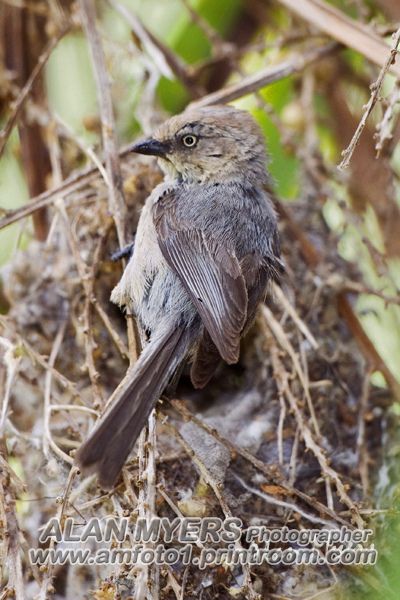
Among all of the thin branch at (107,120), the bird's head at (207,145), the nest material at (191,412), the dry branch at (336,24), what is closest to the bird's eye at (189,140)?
the bird's head at (207,145)

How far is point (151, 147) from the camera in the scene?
3.31 metres

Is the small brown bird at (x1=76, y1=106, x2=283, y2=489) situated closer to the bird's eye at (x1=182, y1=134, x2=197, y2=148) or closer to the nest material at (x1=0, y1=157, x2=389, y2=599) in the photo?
→ the bird's eye at (x1=182, y1=134, x2=197, y2=148)

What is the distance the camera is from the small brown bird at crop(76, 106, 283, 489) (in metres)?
2.69

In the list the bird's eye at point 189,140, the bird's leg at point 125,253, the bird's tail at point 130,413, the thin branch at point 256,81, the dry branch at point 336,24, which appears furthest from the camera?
the thin branch at point 256,81

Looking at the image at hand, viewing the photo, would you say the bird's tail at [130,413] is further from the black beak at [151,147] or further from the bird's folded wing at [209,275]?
the black beak at [151,147]

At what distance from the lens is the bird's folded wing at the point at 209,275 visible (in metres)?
2.77

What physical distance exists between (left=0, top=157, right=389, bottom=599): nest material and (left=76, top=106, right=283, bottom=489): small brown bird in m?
0.17

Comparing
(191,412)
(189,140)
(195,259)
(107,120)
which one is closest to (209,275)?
(195,259)

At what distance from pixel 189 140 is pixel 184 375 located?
105 centimetres

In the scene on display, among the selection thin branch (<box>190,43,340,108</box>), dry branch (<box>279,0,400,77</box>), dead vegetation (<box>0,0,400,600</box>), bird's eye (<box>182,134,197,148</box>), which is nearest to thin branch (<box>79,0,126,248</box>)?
dead vegetation (<box>0,0,400,600</box>)

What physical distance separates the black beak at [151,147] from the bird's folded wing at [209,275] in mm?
272

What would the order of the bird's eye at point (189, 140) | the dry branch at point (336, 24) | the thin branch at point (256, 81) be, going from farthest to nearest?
the thin branch at point (256, 81)
the dry branch at point (336, 24)
the bird's eye at point (189, 140)

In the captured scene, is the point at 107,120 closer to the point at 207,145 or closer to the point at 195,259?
the point at 207,145

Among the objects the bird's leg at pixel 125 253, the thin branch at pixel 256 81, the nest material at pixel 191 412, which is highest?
the thin branch at pixel 256 81
